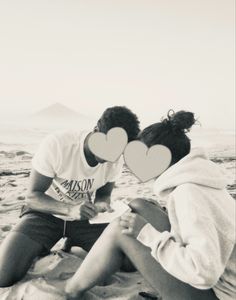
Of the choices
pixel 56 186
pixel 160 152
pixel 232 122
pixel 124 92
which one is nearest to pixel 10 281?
pixel 56 186

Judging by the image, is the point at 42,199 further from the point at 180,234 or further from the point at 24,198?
the point at 24,198

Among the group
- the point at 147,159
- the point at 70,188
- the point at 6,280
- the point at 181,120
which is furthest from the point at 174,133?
the point at 6,280

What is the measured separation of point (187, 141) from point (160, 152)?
8 cm

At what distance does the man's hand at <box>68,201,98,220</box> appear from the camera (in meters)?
1.50

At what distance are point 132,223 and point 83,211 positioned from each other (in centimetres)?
39

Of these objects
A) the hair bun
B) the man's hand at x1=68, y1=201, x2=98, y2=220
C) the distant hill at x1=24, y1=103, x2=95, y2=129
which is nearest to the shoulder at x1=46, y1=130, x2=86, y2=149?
the man's hand at x1=68, y1=201, x2=98, y2=220

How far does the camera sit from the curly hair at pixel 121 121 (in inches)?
60.0

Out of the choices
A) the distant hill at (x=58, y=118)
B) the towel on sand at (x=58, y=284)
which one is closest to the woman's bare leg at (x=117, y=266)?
the towel on sand at (x=58, y=284)

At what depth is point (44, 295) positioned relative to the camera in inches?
53.6

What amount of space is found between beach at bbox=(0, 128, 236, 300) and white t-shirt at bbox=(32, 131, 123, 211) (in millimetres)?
285

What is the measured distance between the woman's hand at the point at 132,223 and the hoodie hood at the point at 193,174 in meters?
0.11

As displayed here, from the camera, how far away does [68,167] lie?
5.32 feet

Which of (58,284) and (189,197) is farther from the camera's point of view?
(58,284)

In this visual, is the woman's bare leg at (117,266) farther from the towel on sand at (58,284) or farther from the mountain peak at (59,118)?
the mountain peak at (59,118)
